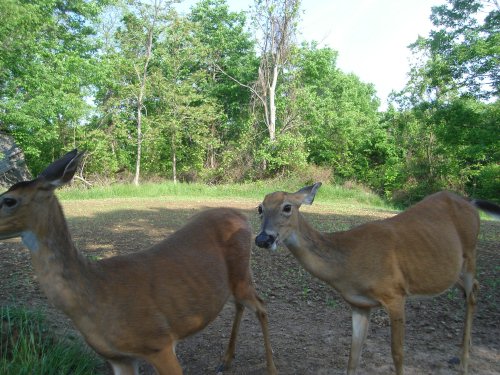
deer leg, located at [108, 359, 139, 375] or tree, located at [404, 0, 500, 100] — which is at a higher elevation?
tree, located at [404, 0, 500, 100]

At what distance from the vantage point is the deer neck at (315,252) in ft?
12.3

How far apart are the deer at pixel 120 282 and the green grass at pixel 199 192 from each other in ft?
56.8

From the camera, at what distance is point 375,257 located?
3.81m

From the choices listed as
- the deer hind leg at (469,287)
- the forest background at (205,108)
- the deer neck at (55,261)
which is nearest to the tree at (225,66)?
the forest background at (205,108)

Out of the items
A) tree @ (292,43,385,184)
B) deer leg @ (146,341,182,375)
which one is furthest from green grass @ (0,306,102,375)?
tree @ (292,43,385,184)

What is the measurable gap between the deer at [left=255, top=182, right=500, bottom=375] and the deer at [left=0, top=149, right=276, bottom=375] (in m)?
0.62

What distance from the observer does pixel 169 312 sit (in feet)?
9.80

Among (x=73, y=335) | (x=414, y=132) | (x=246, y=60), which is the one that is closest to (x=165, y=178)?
(x=246, y=60)

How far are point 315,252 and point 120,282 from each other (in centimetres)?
168

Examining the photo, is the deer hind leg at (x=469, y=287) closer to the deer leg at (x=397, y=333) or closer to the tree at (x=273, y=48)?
the deer leg at (x=397, y=333)

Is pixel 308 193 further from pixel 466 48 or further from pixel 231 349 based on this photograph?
pixel 466 48

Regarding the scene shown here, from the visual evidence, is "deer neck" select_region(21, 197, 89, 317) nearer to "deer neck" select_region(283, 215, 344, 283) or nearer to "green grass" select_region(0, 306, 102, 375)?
"green grass" select_region(0, 306, 102, 375)

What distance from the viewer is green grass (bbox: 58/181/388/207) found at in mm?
20688

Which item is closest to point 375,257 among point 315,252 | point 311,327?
point 315,252
